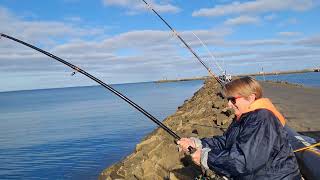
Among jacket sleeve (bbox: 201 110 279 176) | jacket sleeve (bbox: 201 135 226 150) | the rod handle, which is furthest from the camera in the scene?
jacket sleeve (bbox: 201 135 226 150)

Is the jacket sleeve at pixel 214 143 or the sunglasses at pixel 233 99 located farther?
the jacket sleeve at pixel 214 143

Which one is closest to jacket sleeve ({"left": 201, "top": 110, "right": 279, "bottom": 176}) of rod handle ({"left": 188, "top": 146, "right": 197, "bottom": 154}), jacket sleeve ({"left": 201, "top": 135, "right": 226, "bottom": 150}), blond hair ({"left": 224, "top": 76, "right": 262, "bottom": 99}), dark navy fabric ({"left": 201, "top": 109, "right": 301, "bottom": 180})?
dark navy fabric ({"left": 201, "top": 109, "right": 301, "bottom": 180})

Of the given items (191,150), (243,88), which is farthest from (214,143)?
(243,88)

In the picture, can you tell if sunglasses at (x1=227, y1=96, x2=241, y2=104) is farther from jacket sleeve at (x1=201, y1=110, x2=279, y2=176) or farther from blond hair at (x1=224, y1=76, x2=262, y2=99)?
jacket sleeve at (x1=201, y1=110, x2=279, y2=176)

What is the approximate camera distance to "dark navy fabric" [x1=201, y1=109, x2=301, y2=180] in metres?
3.86

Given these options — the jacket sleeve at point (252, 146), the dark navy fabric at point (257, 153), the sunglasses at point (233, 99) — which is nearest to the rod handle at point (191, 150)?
the dark navy fabric at point (257, 153)

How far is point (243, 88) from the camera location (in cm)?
415

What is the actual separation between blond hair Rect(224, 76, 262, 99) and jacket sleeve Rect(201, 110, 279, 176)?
0.24 metres

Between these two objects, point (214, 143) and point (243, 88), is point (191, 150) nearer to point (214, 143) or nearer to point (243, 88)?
point (214, 143)

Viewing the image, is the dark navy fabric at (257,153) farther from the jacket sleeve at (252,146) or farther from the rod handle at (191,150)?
the rod handle at (191,150)

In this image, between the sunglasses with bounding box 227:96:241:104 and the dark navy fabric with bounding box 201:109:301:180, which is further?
the sunglasses with bounding box 227:96:241:104

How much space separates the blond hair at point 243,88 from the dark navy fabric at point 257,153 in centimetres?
21

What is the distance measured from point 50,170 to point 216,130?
963 centimetres

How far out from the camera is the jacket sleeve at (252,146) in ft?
12.6
